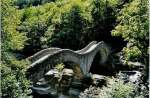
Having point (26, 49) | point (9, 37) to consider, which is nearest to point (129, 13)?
point (9, 37)

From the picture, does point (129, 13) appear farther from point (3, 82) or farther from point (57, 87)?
point (57, 87)

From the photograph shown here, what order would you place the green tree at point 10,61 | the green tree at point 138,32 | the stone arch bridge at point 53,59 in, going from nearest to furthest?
1. the green tree at point 10,61
2. the green tree at point 138,32
3. the stone arch bridge at point 53,59

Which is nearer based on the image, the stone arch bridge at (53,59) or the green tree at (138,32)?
the green tree at (138,32)

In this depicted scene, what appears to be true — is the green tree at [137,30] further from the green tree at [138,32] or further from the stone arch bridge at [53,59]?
the stone arch bridge at [53,59]

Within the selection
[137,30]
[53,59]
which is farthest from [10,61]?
[53,59]

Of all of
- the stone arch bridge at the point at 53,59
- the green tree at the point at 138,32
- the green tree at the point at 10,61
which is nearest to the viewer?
the green tree at the point at 10,61

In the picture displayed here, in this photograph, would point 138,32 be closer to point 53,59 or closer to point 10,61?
point 10,61

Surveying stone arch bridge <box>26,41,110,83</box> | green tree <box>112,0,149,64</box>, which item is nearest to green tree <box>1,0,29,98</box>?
stone arch bridge <box>26,41,110,83</box>

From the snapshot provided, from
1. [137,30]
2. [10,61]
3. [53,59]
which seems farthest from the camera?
[53,59]

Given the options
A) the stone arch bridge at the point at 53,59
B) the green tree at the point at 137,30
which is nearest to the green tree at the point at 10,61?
the stone arch bridge at the point at 53,59

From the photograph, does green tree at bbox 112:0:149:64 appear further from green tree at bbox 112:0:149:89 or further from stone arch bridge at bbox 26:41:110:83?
stone arch bridge at bbox 26:41:110:83
